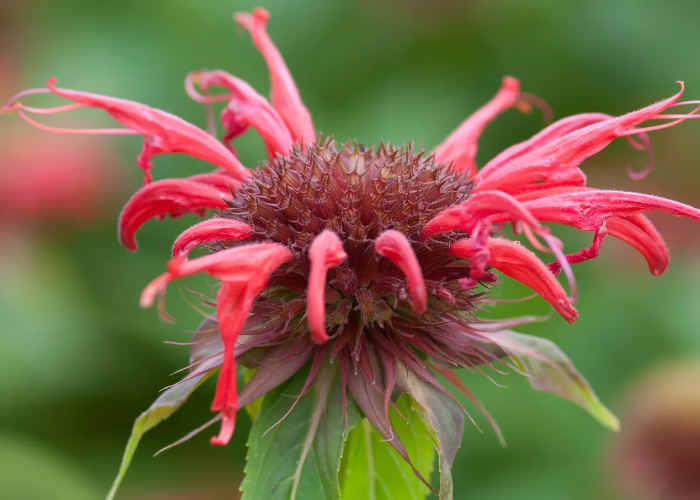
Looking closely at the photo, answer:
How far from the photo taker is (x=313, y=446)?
1716mm

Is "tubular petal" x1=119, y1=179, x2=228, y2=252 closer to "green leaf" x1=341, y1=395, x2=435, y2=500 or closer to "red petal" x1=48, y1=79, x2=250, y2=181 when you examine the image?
"red petal" x1=48, y1=79, x2=250, y2=181

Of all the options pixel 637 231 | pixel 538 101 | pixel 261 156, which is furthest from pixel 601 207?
pixel 261 156

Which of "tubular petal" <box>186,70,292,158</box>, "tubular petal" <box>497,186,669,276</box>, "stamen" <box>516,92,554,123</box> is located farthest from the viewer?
"stamen" <box>516,92,554,123</box>

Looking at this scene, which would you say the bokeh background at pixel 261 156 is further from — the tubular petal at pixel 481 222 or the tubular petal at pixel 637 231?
the tubular petal at pixel 481 222

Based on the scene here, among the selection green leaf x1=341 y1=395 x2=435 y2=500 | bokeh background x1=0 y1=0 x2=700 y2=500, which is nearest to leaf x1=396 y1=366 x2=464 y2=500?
green leaf x1=341 y1=395 x2=435 y2=500

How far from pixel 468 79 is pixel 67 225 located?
2353mm

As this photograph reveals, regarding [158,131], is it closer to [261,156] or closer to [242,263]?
[242,263]

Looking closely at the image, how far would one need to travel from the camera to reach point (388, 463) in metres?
1.99

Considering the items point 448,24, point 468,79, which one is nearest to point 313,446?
point 468,79

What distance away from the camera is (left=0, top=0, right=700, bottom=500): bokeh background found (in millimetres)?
3197

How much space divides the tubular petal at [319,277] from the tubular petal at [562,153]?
0.61 meters

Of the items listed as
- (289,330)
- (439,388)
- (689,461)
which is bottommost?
(689,461)

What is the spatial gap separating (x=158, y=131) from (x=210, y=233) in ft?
1.58

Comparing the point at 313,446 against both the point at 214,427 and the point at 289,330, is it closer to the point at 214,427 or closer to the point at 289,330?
the point at 289,330
